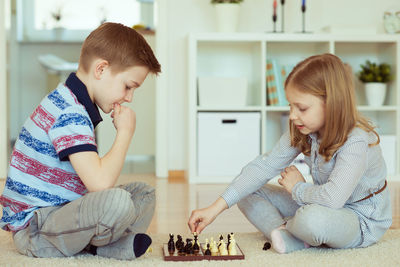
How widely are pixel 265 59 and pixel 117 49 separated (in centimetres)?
206

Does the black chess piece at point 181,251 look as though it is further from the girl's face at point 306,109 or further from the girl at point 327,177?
the girl's face at point 306,109

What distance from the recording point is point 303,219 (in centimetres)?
150

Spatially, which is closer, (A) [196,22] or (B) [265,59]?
(B) [265,59]

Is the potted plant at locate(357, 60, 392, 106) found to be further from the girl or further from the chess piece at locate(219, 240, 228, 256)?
the chess piece at locate(219, 240, 228, 256)

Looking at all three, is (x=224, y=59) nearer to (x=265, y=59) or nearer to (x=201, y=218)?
(x=265, y=59)

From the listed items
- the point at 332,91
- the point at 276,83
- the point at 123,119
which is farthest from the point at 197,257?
the point at 276,83

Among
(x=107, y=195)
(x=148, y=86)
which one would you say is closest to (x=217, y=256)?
(x=107, y=195)

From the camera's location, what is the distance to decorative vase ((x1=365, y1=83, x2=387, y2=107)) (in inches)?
140

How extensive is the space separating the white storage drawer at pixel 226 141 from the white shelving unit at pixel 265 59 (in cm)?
3

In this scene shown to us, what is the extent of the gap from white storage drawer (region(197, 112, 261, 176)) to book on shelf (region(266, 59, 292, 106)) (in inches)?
5.8

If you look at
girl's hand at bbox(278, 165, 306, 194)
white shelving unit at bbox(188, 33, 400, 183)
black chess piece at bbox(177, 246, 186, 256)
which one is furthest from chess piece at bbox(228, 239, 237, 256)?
white shelving unit at bbox(188, 33, 400, 183)

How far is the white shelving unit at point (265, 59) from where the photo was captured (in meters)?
3.44

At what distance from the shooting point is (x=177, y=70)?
12.1ft

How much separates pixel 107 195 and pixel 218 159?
Answer: 2111 mm
